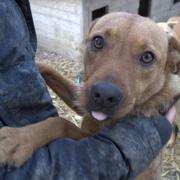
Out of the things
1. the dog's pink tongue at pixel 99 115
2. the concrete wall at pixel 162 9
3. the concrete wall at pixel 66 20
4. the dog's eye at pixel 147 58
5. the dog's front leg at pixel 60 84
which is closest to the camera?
the dog's pink tongue at pixel 99 115

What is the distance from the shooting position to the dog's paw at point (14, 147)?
1.78 meters

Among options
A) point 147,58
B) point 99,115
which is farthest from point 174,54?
point 99,115

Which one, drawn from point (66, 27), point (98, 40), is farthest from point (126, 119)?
point (66, 27)

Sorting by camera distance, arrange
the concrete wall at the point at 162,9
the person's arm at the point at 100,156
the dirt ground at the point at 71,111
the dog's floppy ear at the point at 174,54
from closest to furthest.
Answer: the person's arm at the point at 100,156 < the dog's floppy ear at the point at 174,54 < the dirt ground at the point at 71,111 < the concrete wall at the point at 162,9

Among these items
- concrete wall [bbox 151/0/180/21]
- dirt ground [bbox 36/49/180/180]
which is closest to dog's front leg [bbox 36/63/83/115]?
dirt ground [bbox 36/49/180/180]

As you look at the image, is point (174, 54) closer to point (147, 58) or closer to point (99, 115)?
point (147, 58)

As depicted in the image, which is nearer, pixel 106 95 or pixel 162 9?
pixel 106 95

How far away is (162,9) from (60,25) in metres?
2.18

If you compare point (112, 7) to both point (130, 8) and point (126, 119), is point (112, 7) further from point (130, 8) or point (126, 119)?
point (126, 119)

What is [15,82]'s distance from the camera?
5.97ft

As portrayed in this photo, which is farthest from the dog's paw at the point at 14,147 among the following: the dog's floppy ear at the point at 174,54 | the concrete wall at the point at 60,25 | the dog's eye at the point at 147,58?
the concrete wall at the point at 60,25

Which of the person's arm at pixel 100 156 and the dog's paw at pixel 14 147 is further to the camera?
the dog's paw at pixel 14 147

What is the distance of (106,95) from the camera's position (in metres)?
1.93

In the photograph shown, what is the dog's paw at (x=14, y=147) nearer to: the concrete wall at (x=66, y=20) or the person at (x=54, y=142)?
the person at (x=54, y=142)
